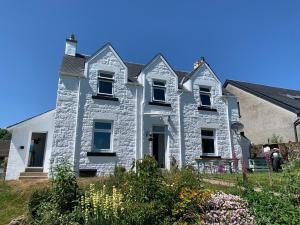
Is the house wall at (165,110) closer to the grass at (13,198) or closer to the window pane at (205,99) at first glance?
the window pane at (205,99)

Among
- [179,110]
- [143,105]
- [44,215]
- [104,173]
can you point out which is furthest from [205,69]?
[44,215]

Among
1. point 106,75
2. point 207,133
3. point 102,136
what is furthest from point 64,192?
point 207,133

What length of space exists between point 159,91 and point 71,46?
23.7ft

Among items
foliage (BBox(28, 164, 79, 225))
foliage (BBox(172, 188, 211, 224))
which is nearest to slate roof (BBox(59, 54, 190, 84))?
foliage (BBox(28, 164, 79, 225))

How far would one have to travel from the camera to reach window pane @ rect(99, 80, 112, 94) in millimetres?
18250

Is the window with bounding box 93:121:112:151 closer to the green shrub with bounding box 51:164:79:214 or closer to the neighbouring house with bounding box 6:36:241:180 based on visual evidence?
the neighbouring house with bounding box 6:36:241:180

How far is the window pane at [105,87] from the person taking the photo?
59.9ft

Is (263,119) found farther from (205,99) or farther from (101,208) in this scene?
(101,208)

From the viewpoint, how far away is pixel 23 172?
16.2m

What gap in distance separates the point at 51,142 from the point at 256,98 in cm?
2005

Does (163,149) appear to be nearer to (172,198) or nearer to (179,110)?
(179,110)

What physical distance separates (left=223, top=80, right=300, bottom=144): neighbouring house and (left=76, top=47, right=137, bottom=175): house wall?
14132 millimetres

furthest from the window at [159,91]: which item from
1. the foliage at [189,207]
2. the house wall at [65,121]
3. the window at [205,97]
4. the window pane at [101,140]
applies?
the foliage at [189,207]

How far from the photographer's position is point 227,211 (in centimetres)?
755
